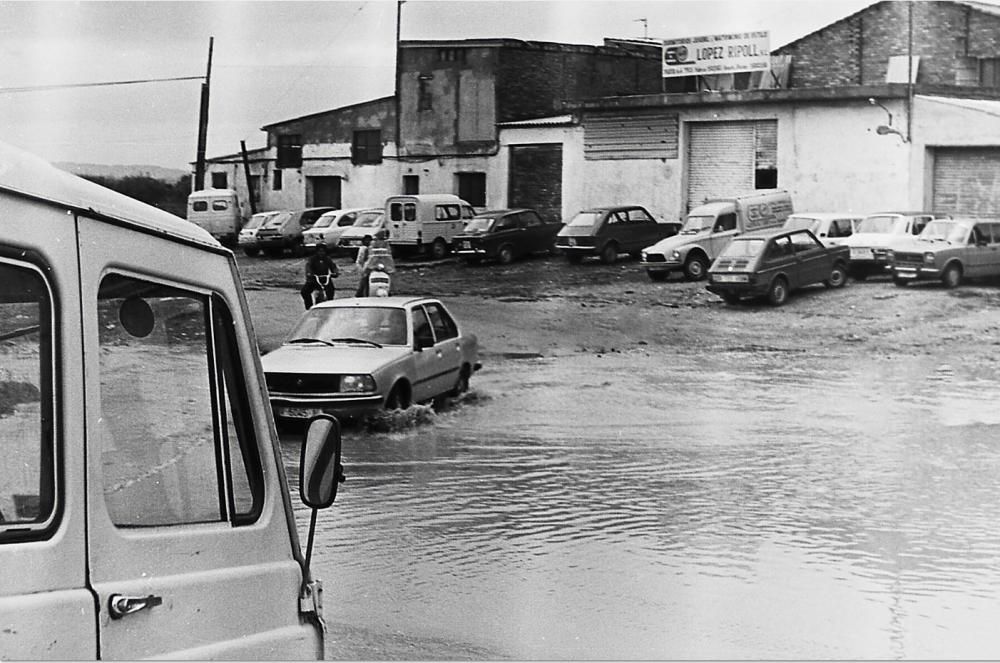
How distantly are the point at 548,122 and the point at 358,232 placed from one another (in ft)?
7.26

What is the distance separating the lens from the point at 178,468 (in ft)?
6.52

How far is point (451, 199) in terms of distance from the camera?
44.5 feet

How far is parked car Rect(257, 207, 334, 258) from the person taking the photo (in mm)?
12484

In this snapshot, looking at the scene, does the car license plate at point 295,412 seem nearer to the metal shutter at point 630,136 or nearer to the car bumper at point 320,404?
the car bumper at point 320,404

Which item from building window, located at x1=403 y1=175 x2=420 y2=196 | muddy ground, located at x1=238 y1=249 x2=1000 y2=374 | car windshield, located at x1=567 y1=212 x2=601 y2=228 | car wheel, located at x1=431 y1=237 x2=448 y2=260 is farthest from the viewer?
car windshield, located at x1=567 y1=212 x2=601 y2=228

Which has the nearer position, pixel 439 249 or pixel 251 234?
pixel 251 234

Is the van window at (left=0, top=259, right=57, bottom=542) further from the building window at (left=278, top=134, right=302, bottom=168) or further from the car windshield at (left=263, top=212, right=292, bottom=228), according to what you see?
the car windshield at (left=263, top=212, right=292, bottom=228)

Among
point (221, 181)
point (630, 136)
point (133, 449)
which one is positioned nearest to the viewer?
point (133, 449)

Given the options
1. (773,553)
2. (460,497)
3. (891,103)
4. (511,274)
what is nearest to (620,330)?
(511,274)

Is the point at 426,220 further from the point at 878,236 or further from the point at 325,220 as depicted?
the point at 878,236

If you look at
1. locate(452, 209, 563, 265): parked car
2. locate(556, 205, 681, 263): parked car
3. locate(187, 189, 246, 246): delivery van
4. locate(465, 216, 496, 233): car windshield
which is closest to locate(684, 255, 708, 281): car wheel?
locate(556, 205, 681, 263): parked car

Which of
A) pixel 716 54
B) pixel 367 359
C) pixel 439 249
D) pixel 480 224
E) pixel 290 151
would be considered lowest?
pixel 367 359

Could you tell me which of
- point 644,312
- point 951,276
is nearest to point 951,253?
point 951,276

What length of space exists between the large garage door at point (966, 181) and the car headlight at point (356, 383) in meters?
5.34
